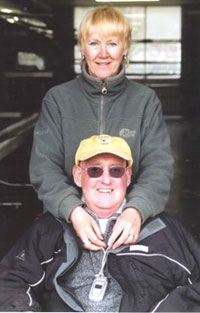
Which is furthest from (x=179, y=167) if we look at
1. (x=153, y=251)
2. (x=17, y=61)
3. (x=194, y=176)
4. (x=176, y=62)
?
(x=176, y=62)

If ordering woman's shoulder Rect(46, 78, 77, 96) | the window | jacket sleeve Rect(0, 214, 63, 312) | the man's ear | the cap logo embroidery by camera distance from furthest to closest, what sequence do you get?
the window < woman's shoulder Rect(46, 78, 77, 96) < the man's ear < the cap logo embroidery < jacket sleeve Rect(0, 214, 63, 312)

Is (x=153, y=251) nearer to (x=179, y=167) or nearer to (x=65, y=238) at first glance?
(x=65, y=238)

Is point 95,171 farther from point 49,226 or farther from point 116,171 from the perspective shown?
point 49,226

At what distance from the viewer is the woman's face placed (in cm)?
Result: 276

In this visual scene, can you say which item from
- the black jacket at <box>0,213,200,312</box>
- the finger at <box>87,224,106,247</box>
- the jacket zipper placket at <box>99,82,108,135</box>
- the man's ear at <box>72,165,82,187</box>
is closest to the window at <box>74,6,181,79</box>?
the jacket zipper placket at <box>99,82,108,135</box>

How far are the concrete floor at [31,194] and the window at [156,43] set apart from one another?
189 inches

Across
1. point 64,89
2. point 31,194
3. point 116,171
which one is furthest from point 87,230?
point 31,194

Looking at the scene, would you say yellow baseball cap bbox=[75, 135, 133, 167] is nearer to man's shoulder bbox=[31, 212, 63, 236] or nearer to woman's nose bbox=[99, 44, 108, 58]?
man's shoulder bbox=[31, 212, 63, 236]

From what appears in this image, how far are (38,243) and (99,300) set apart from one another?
12.6 inches

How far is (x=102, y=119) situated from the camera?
2.85 metres

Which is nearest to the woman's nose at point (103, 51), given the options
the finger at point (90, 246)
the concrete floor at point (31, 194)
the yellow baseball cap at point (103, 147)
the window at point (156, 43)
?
the yellow baseball cap at point (103, 147)

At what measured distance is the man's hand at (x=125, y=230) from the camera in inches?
98.4

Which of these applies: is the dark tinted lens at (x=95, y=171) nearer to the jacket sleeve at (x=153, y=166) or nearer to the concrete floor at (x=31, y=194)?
the jacket sleeve at (x=153, y=166)

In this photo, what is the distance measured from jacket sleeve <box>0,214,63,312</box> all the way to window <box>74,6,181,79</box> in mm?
12296
